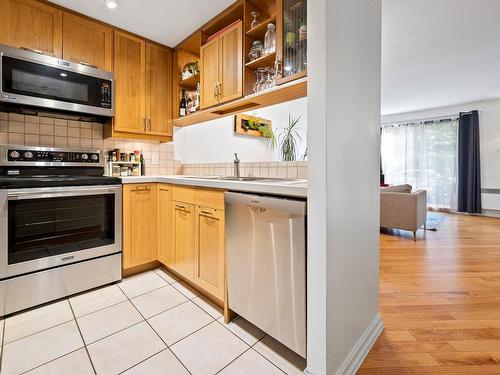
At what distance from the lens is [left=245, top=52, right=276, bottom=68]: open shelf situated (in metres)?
1.76

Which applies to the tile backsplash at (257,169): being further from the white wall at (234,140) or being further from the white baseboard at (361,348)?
the white baseboard at (361,348)

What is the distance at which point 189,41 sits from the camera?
8.09 feet

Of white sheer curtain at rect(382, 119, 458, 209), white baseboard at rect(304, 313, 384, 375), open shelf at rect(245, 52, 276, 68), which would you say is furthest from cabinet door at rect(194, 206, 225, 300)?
white sheer curtain at rect(382, 119, 458, 209)

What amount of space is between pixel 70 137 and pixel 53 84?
18.9 inches

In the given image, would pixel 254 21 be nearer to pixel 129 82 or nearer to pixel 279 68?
pixel 279 68

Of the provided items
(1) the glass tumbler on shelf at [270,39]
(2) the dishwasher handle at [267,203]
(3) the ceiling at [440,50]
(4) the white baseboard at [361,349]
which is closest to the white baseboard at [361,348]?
(4) the white baseboard at [361,349]

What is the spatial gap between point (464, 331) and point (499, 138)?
5789mm

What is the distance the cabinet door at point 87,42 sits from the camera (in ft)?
6.73

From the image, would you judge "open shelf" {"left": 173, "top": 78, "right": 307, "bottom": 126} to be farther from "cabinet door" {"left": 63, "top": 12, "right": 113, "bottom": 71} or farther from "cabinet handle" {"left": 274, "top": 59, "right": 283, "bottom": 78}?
"cabinet door" {"left": 63, "top": 12, "right": 113, "bottom": 71}

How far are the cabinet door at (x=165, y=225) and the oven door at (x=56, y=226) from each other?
1.10 feet

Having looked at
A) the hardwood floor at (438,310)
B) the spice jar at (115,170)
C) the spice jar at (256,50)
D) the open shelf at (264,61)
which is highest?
the spice jar at (256,50)

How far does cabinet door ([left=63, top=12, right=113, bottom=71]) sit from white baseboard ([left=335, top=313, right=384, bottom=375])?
2.83 m

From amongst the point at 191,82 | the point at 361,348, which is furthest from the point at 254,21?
the point at 361,348

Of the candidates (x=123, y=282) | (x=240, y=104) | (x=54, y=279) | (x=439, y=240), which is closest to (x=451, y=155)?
(x=439, y=240)
